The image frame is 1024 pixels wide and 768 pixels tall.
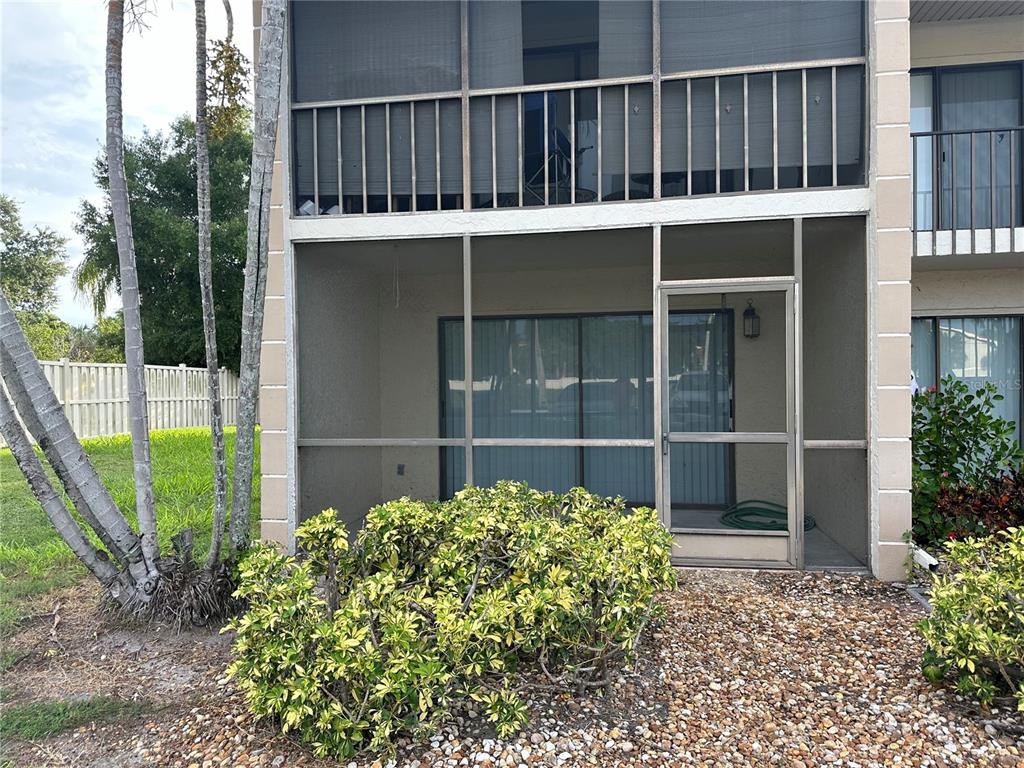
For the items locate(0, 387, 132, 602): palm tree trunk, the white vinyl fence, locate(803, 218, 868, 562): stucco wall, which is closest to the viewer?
locate(0, 387, 132, 602): palm tree trunk

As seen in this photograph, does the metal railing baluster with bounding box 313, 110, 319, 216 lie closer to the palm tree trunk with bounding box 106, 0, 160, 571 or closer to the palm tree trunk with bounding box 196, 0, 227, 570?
the palm tree trunk with bounding box 196, 0, 227, 570

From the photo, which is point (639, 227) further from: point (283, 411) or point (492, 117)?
point (283, 411)

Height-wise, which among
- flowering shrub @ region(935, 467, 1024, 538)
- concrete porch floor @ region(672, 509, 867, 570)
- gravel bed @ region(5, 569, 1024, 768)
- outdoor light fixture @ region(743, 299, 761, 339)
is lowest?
gravel bed @ region(5, 569, 1024, 768)

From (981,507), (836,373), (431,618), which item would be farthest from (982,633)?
(836,373)

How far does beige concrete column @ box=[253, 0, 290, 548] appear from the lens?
15.7 ft

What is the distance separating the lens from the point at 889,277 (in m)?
4.21

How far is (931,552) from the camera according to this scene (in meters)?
4.57

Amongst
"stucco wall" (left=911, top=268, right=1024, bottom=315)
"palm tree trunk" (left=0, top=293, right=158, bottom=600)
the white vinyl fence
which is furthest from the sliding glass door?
the white vinyl fence

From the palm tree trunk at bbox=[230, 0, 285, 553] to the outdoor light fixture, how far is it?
402 centimetres

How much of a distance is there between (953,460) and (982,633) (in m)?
2.87

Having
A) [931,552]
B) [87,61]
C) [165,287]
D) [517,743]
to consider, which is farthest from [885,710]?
[165,287]

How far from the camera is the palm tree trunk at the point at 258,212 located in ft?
11.5

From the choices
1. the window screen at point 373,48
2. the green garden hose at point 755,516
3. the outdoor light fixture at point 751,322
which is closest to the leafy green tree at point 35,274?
the window screen at point 373,48

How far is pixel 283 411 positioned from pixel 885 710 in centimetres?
414
